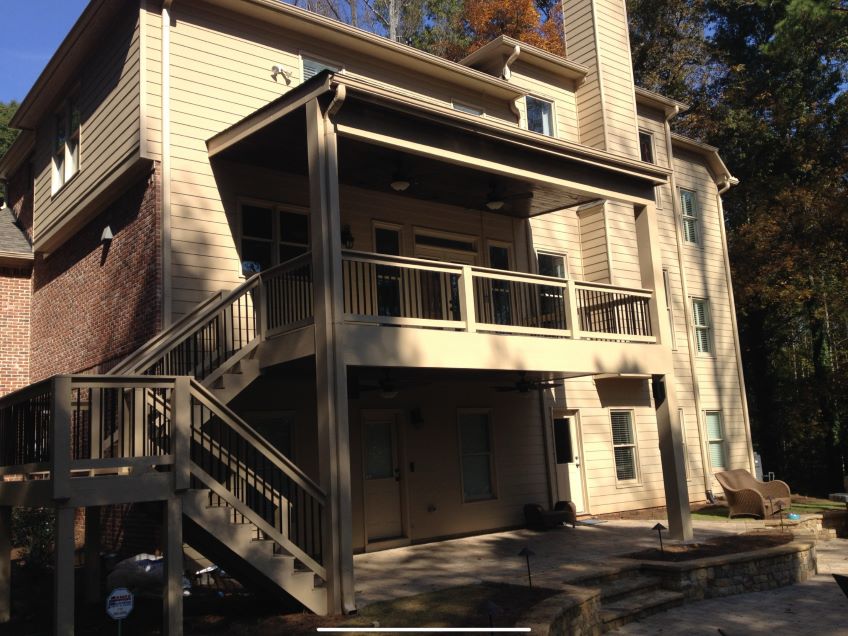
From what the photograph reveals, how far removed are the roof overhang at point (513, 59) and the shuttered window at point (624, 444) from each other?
24.6ft

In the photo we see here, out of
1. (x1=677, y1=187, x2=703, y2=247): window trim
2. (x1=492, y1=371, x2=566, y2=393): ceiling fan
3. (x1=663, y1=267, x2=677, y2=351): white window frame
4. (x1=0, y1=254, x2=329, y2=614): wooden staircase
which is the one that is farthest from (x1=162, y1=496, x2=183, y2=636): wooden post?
(x1=677, y1=187, x2=703, y2=247): window trim

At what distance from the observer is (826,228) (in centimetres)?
2350

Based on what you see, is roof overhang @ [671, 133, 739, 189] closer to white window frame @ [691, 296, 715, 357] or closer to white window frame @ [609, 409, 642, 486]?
white window frame @ [691, 296, 715, 357]

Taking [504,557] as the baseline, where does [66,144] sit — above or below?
above

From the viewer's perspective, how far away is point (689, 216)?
67.0 feet

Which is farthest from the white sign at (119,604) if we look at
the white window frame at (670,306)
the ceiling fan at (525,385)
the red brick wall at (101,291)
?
the white window frame at (670,306)

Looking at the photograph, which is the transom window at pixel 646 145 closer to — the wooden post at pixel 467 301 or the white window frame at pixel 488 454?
the white window frame at pixel 488 454

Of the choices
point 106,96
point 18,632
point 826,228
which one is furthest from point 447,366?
point 826,228

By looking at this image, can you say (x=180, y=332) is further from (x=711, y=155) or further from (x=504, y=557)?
(x=711, y=155)

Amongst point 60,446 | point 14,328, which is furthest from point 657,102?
point 60,446

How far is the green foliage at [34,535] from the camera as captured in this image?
36.2 feet

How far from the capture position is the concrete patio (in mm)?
9500

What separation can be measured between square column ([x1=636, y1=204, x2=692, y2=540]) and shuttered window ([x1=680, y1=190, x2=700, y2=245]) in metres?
7.70

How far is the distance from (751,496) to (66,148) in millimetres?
14499
